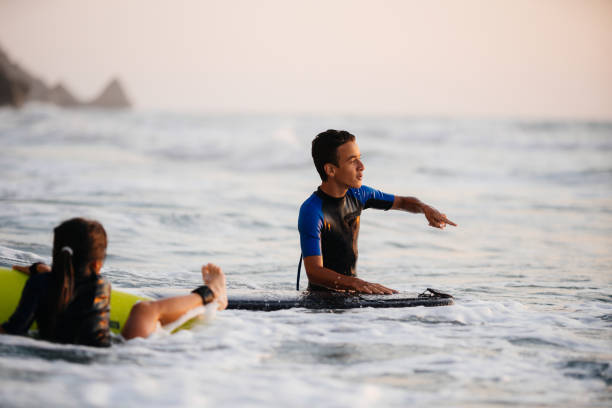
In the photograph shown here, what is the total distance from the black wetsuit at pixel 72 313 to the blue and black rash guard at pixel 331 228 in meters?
1.38

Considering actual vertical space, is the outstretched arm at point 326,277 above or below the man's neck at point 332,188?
below

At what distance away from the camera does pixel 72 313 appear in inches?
135

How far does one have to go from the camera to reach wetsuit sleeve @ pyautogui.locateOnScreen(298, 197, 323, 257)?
14.2 feet

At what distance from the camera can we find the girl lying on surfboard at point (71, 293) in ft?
10.7

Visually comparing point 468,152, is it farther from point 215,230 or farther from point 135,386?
point 135,386

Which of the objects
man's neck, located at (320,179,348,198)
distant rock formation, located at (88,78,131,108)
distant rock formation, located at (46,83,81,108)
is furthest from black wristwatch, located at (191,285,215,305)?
distant rock formation, located at (88,78,131,108)

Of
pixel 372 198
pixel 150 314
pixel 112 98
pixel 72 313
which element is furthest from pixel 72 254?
pixel 112 98

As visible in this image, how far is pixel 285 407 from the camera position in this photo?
9.67ft

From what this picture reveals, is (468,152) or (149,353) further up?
(468,152)

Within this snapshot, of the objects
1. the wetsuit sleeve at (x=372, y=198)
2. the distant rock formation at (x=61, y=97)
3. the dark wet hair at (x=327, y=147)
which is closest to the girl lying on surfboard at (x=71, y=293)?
the dark wet hair at (x=327, y=147)

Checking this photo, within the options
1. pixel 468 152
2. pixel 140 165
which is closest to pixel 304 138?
pixel 468 152

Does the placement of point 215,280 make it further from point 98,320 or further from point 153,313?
point 98,320

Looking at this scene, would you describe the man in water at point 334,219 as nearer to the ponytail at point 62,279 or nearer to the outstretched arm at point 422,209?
the outstretched arm at point 422,209

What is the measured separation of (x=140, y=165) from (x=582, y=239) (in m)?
12.8
